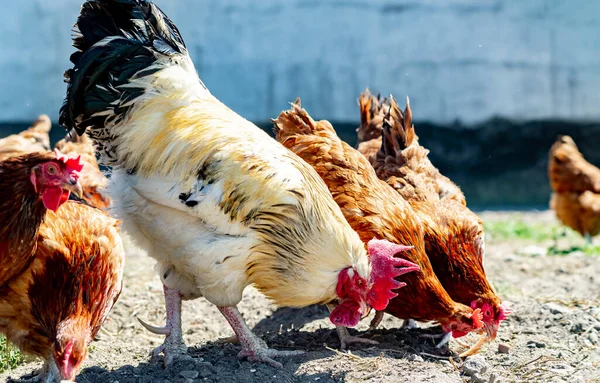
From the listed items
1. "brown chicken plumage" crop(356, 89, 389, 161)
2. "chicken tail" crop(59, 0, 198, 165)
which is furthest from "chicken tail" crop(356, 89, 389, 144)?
"chicken tail" crop(59, 0, 198, 165)

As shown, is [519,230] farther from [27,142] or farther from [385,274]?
[27,142]

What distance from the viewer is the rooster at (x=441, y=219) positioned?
4340 mm

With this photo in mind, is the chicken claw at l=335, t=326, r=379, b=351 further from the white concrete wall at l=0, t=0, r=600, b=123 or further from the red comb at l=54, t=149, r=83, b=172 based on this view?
the white concrete wall at l=0, t=0, r=600, b=123

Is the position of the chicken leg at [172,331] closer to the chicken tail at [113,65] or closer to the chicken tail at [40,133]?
the chicken tail at [113,65]

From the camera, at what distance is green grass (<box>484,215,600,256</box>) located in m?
7.91

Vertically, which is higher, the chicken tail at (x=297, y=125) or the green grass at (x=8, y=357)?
the chicken tail at (x=297, y=125)

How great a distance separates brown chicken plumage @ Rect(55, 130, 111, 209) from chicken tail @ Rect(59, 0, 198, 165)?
3.82 ft

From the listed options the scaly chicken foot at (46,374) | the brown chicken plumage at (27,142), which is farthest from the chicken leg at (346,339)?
the brown chicken plumage at (27,142)

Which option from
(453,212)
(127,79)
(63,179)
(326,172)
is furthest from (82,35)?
(453,212)

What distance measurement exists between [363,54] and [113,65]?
7047 mm

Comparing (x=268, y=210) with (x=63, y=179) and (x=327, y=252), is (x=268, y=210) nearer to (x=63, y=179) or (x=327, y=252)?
(x=327, y=252)

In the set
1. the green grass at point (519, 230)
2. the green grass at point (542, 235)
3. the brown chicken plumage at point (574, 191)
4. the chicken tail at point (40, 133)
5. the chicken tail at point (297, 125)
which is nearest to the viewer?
the chicken tail at point (297, 125)

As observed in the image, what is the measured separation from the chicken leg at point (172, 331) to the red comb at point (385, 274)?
3.68 feet

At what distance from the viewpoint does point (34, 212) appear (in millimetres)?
3559
